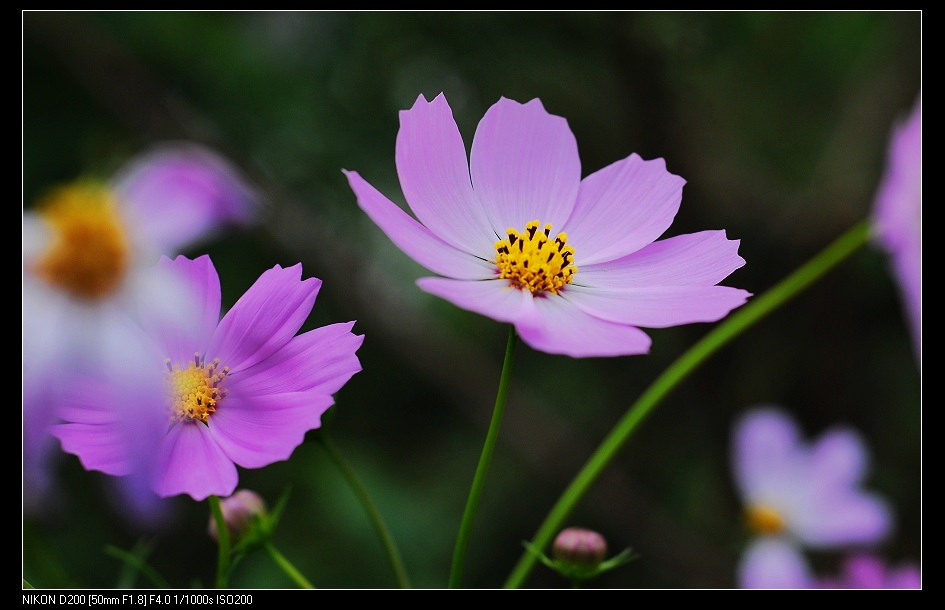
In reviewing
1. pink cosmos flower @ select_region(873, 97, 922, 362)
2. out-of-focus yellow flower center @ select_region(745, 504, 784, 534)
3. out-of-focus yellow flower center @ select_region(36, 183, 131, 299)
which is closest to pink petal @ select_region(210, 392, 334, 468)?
out-of-focus yellow flower center @ select_region(36, 183, 131, 299)

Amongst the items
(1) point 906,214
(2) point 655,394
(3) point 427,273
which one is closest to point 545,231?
(2) point 655,394

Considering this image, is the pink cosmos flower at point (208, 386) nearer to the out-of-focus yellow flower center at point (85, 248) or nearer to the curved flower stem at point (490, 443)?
the curved flower stem at point (490, 443)

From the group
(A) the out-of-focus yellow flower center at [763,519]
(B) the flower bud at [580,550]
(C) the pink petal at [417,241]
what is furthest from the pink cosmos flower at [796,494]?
(C) the pink petal at [417,241]

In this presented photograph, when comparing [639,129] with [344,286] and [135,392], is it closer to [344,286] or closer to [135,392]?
[344,286]

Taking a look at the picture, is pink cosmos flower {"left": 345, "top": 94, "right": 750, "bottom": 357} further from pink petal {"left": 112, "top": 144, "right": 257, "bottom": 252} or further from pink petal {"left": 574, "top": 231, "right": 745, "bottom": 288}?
pink petal {"left": 112, "top": 144, "right": 257, "bottom": 252}

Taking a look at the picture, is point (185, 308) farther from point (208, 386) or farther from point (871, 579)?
point (871, 579)
